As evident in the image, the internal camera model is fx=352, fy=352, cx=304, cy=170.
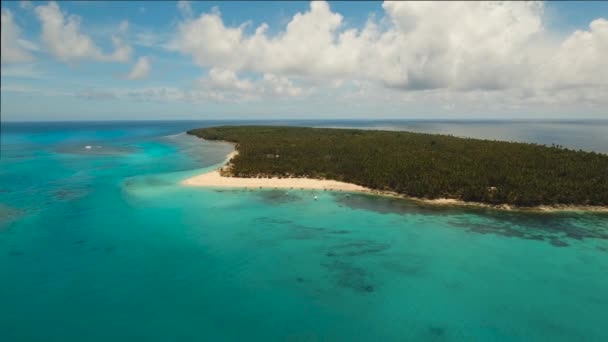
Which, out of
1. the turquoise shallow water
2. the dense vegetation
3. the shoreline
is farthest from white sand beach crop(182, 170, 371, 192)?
the turquoise shallow water

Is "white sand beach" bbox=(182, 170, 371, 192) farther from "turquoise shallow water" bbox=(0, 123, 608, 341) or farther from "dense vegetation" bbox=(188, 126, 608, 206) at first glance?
"turquoise shallow water" bbox=(0, 123, 608, 341)

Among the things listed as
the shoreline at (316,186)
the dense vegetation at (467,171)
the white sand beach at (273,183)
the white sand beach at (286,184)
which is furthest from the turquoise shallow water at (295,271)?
the white sand beach at (273,183)

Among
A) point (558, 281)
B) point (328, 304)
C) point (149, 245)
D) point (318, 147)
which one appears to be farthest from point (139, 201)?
point (318, 147)

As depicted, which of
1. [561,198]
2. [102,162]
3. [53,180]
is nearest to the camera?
[561,198]

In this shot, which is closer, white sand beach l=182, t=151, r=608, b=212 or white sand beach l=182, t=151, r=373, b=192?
white sand beach l=182, t=151, r=608, b=212

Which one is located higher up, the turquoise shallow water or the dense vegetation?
the dense vegetation

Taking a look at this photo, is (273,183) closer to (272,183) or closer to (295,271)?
(272,183)

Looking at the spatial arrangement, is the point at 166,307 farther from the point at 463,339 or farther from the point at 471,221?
the point at 471,221
